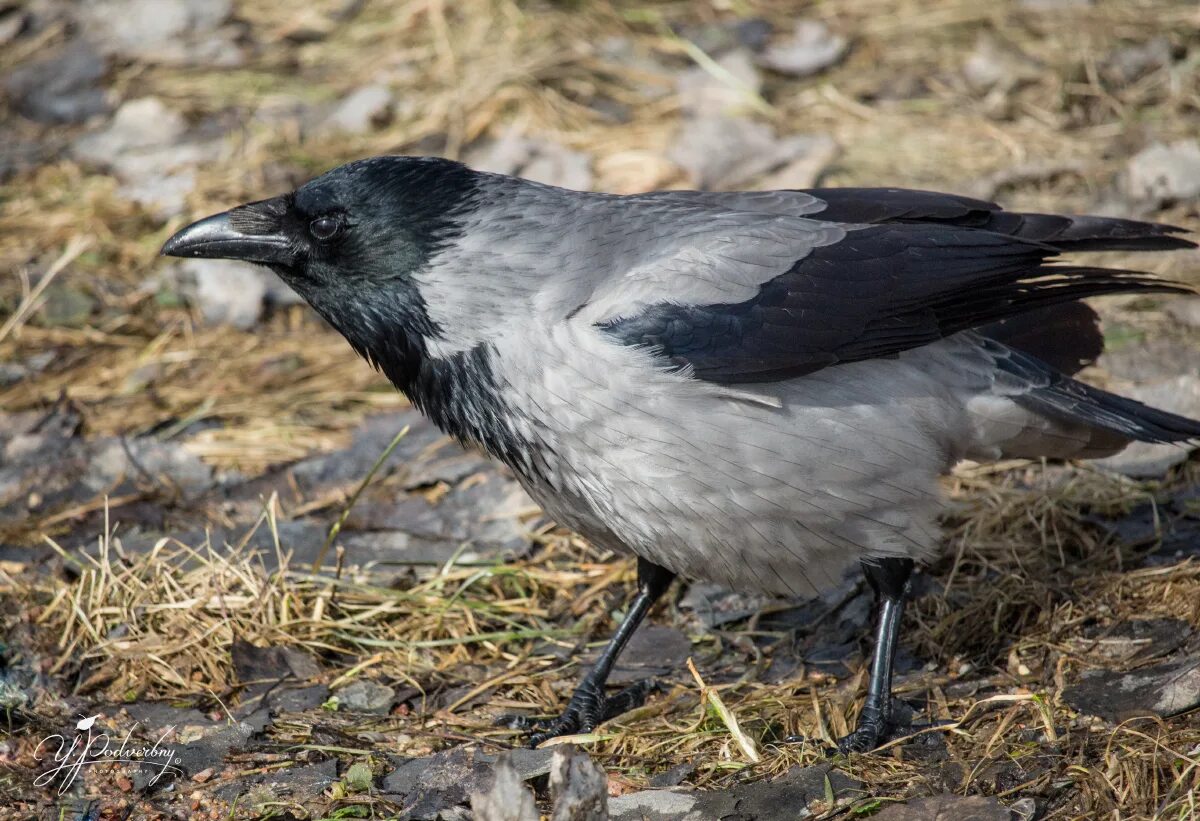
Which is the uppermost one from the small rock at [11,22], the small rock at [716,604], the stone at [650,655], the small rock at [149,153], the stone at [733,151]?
the small rock at [11,22]

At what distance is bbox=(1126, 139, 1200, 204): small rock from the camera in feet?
21.8

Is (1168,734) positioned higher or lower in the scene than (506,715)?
higher

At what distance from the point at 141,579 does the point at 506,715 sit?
1392 mm

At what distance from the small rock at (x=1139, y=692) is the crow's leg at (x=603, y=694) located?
1.38m

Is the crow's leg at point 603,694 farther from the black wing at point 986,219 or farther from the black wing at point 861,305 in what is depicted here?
the black wing at point 986,219

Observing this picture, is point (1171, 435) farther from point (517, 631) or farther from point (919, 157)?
point (919, 157)

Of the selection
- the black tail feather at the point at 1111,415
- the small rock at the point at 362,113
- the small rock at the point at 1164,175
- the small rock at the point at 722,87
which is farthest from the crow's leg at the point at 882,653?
the small rock at the point at 362,113

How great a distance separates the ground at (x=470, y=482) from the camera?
370 cm

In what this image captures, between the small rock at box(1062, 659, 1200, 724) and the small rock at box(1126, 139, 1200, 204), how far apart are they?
3.53 meters

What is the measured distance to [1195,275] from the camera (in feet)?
20.4

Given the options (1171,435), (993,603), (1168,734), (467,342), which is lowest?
(993,603)

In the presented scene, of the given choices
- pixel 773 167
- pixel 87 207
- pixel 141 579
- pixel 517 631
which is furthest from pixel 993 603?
pixel 87 207

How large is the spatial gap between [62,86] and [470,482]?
4.79 metres

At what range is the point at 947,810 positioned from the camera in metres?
3.27
